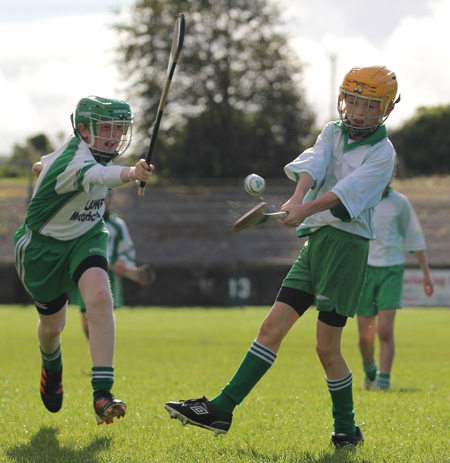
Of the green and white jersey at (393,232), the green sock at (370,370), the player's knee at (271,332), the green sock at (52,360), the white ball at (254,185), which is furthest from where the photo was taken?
the green and white jersey at (393,232)

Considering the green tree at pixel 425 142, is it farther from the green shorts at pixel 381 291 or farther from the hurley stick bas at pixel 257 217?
the hurley stick bas at pixel 257 217

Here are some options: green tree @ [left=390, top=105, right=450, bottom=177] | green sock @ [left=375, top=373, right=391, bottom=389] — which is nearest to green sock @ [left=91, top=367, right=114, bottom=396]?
green sock @ [left=375, top=373, right=391, bottom=389]

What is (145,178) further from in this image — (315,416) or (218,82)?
(218,82)

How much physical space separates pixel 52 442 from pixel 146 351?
6.44m

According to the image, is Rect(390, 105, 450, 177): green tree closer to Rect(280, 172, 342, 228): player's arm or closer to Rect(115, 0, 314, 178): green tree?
Rect(115, 0, 314, 178): green tree

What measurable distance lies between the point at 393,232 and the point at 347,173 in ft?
10.5

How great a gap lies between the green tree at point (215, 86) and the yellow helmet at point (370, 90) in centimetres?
3198

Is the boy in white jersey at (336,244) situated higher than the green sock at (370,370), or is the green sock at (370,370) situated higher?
the boy in white jersey at (336,244)

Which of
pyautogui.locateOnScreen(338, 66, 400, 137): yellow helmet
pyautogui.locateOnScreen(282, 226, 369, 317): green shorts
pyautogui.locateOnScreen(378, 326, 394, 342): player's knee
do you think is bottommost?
pyautogui.locateOnScreen(378, 326, 394, 342): player's knee

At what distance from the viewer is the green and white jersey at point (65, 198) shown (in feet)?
16.0

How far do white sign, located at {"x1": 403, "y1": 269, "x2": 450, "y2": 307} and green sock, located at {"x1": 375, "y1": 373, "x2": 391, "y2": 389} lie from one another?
10936 millimetres

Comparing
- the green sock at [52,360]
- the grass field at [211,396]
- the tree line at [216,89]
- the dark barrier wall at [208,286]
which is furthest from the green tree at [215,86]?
the green sock at [52,360]

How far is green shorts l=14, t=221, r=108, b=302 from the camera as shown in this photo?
5.07m

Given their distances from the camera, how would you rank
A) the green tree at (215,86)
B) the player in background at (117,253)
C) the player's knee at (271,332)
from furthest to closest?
the green tree at (215,86), the player in background at (117,253), the player's knee at (271,332)
